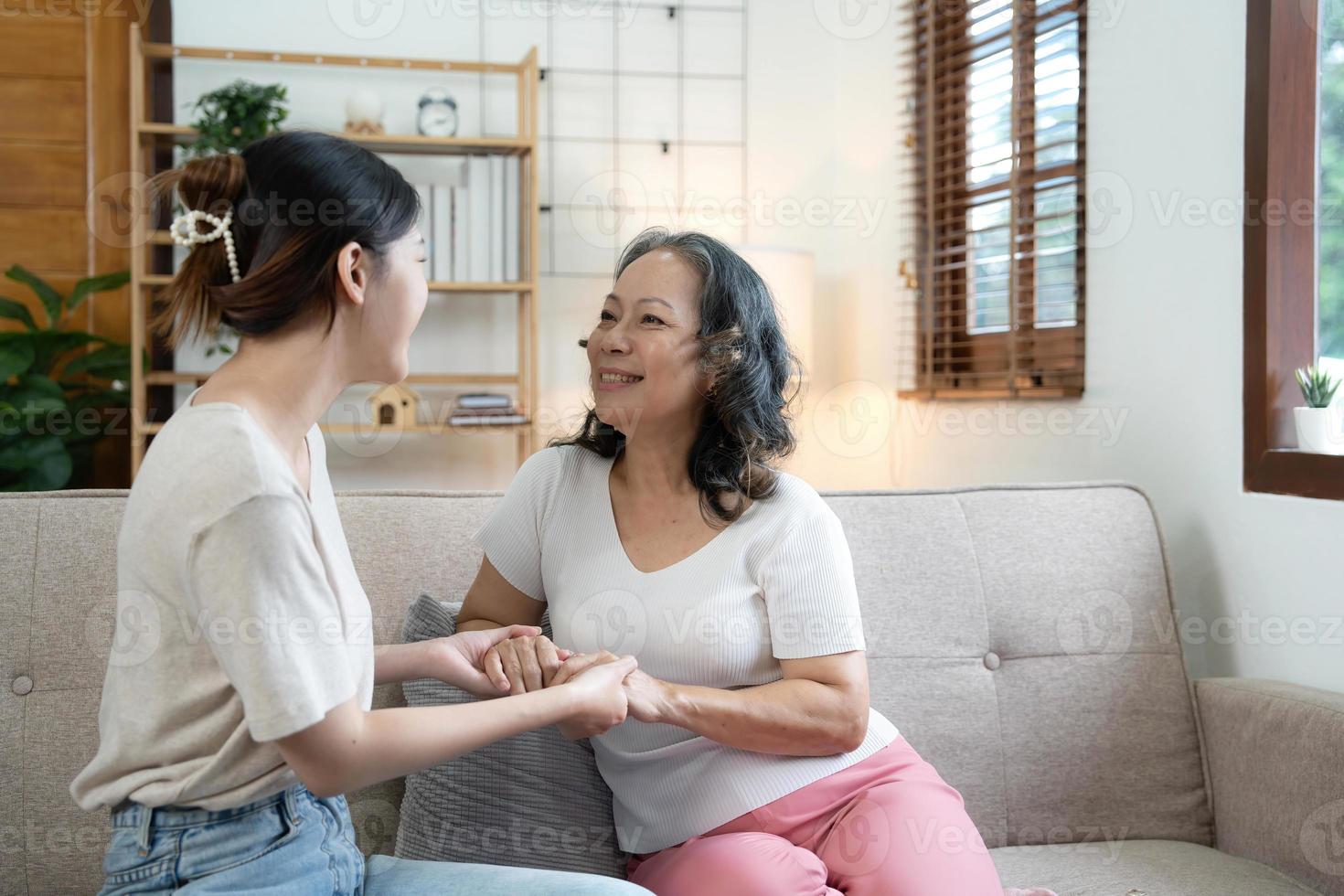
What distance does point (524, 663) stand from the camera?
→ 1.35 m

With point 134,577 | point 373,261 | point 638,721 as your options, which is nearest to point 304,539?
point 134,577

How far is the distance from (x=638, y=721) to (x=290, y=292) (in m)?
0.73

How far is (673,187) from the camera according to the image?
400cm

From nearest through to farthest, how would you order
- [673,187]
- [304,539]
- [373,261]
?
[304,539]
[373,261]
[673,187]

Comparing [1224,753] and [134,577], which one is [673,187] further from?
[134,577]

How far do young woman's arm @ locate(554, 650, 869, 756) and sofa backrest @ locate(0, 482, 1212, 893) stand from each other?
0.34 meters

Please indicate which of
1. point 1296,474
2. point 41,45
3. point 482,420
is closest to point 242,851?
point 1296,474

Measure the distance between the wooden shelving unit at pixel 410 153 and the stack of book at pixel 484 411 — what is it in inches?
0.9

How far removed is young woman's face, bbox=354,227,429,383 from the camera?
1124mm

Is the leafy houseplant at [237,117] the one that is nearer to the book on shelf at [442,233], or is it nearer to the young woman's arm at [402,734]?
the book on shelf at [442,233]

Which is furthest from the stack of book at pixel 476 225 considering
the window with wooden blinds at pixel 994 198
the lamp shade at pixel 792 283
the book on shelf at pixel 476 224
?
the window with wooden blinds at pixel 994 198

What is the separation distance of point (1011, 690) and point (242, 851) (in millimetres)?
1223

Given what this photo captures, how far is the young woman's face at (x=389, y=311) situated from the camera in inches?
44.3

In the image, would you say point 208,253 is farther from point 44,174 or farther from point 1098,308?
point 44,174
